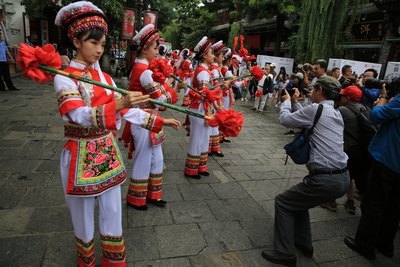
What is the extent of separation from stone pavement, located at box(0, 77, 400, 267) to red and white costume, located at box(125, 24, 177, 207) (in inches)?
11.5

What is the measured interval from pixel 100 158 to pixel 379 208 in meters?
2.66

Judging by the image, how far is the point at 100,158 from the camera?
80.8 inches

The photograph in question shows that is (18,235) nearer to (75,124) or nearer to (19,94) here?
(75,124)

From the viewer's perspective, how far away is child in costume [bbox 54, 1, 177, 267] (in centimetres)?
180

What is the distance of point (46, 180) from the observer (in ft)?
12.7

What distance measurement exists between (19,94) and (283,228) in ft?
32.2

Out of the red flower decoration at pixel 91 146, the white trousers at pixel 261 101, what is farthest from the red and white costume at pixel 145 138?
the white trousers at pixel 261 101

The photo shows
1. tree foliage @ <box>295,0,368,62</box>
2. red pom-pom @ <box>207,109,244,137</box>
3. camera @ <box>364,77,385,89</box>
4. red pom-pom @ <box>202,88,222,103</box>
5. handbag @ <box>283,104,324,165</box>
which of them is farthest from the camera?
tree foliage @ <box>295,0,368,62</box>

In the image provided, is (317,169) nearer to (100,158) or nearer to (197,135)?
(100,158)

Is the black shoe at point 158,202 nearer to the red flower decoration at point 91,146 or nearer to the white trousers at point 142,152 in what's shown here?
the white trousers at point 142,152

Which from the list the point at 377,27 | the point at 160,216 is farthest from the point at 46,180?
the point at 377,27

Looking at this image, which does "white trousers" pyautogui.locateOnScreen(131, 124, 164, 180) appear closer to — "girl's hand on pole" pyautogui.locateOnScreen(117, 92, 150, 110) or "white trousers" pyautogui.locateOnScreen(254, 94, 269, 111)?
"girl's hand on pole" pyautogui.locateOnScreen(117, 92, 150, 110)

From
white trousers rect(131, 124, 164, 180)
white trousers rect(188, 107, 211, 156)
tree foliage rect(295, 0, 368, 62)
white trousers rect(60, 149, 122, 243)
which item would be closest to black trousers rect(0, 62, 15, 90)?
white trousers rect(188, 107, 211, 156)

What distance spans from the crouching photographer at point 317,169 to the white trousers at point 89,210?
1.47m
